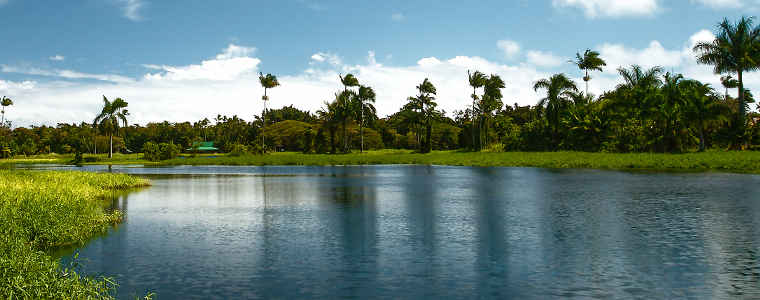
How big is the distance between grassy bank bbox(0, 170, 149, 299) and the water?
0.85 metres

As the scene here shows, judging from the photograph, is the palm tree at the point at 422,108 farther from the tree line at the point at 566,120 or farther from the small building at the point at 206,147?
the small building at the point at 206,147

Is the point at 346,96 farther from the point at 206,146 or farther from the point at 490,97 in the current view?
the point at 206,146

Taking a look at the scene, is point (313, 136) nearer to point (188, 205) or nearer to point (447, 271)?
point (188, 205)

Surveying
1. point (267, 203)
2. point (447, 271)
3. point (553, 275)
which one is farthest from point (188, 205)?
point (553, 275)

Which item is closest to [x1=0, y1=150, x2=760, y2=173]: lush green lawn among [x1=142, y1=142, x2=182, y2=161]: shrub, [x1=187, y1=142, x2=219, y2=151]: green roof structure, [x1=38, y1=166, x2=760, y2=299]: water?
[x1=142, y1=142, x2=182, y2=161]: shrub

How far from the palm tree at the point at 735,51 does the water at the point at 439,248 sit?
4132cm

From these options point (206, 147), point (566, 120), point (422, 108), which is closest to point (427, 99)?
point (422, 108)

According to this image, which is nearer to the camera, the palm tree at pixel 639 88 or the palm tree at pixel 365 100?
the palm tree at pixel 639 88

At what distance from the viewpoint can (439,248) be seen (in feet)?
45.5

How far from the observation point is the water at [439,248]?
10.2 m

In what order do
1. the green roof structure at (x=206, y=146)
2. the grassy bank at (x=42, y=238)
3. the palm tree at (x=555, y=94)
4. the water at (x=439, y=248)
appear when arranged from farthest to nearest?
the green roof structure at (x=206, y=146)
the palm tree at (x=555, y=94)
the water at (x=439, y=248)
the grassy bank at (x=42, y=238)

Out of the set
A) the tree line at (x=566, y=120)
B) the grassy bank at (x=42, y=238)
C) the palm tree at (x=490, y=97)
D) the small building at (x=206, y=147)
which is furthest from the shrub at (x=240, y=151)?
the grassy bank at (x=42, y=238)

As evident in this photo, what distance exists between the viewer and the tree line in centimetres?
5991

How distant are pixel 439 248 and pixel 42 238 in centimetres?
1069
